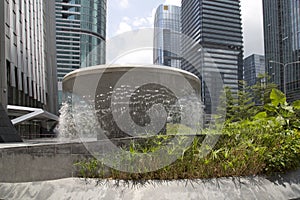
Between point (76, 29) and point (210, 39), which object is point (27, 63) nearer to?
point (210, 39)

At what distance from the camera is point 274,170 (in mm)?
4648

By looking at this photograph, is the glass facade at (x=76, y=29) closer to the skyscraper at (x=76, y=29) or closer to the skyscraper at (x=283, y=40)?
the skyscraper at (x=76, y=29)

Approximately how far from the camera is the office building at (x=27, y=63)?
59.2 feet

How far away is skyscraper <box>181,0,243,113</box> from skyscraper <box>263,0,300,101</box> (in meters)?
27.1

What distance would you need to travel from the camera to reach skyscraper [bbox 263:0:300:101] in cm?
4434

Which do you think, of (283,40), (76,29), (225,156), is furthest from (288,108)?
(76,29)

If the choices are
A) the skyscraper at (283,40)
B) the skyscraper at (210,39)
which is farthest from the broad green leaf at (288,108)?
the skyscraper at (283,40)

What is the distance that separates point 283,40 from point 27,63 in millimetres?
39590

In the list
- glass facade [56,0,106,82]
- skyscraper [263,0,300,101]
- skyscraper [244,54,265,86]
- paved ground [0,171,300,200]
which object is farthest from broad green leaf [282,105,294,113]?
glass facade [56,0,106,82]

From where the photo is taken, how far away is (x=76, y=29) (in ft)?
186

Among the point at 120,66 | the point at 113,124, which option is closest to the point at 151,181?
the point at 113,124

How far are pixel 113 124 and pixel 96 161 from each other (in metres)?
2.52

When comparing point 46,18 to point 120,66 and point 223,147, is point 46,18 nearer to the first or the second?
point 120,66

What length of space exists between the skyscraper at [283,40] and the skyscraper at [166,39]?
1545 inches
